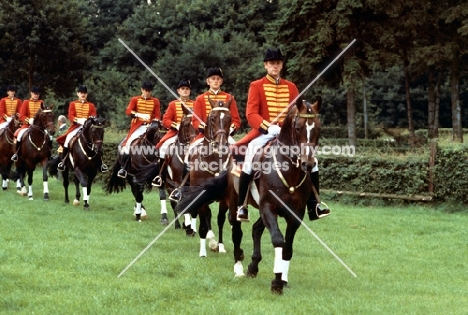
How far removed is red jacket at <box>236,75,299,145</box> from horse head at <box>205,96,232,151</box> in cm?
47

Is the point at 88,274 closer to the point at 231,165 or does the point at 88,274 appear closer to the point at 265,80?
the point at 231,165

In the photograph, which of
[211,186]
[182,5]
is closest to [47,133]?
[211,186]

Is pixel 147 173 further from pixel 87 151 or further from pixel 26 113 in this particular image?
pixel 26 113

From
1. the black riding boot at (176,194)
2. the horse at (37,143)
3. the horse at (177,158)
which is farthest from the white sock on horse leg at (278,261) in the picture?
the horse at (37,143)

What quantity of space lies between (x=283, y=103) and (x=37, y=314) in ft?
14.0

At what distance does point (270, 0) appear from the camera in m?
43.7

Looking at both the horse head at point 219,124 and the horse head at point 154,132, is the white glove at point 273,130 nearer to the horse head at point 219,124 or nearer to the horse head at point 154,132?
the horse head at point 219,124

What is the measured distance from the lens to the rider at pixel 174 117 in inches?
570

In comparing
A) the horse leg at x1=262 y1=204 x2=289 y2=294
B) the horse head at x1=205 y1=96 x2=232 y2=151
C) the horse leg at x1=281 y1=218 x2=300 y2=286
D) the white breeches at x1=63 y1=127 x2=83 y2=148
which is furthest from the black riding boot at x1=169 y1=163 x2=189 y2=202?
the white breeches at x1=63 y1=127 x2=83 y2=148

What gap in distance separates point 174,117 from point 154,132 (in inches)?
52.1

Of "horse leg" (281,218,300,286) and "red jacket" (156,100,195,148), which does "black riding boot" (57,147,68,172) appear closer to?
"red jacket" (156,100,195,148)

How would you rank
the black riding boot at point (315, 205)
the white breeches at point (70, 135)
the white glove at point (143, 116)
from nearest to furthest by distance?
the black riding boot at point (315, 205)
the white glove at point (143, 116)
the white breeches at point (70, 135)

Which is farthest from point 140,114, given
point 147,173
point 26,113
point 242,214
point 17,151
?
point 242,214

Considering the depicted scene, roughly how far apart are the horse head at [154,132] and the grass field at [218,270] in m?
2.02
